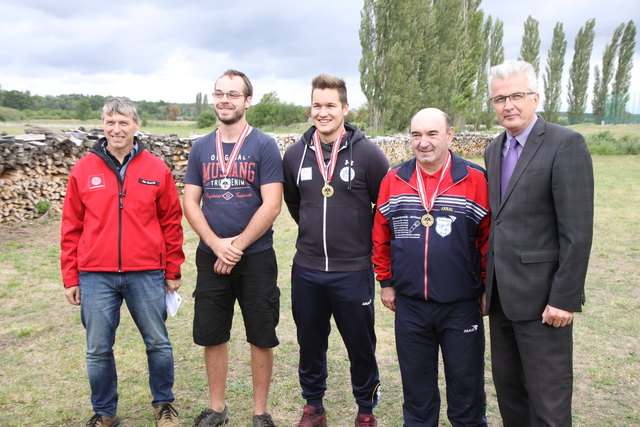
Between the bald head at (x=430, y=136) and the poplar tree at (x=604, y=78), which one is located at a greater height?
the poplar tree at (x=604, y=78)

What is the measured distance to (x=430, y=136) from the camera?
2.61 metres

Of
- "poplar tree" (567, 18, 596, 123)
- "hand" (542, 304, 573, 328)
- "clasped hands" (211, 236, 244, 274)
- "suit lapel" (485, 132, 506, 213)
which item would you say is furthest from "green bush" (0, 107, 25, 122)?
"poplar tree" (567, 18, 596, 123)

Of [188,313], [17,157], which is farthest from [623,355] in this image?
[17,157]

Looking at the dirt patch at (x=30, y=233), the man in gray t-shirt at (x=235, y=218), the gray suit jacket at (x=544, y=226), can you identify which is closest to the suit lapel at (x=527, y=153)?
the gray suit jacket at (x=544, y=226)

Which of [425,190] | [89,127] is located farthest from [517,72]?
[89,127]

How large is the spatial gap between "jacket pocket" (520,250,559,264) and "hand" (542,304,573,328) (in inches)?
8.6

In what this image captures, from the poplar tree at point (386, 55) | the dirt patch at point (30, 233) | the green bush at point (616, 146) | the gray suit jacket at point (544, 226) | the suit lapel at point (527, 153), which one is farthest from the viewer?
the green bush at point (616, 146)

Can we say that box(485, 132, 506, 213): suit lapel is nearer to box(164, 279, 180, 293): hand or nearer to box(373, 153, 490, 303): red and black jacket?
box(373, 153, 490, 303): red and black jacket

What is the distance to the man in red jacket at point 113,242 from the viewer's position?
2.90 m

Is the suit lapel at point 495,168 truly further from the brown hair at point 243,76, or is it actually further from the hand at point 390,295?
the brown hair at point 243,76

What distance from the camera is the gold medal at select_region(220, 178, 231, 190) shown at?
2986 mm

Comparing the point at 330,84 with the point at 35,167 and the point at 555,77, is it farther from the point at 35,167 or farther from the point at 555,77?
the point at 555,77

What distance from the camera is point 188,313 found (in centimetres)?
530

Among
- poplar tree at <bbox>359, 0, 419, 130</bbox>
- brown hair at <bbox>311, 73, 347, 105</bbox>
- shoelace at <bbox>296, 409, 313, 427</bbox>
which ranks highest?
poplar tree at <bbox>359, 0, 419, 130</bbox>
